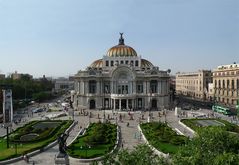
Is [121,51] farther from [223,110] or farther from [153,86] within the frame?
[223,110]

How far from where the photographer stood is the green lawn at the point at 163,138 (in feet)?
137

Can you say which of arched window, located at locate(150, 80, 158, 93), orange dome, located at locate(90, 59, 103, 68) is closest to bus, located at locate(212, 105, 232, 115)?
arched window, located at locate(150, 80, 158, 93)

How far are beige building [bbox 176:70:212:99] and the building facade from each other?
36938 millimetres

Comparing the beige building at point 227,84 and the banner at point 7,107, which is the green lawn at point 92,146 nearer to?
the banner at point 7,107

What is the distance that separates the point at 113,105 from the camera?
3659 inches

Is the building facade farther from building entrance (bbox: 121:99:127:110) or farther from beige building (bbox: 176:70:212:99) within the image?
beige building (bbox: 176:70:212:99)

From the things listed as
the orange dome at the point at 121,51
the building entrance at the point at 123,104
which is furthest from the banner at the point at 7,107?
the orange dome at the point at 121,51

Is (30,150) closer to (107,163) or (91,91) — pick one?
(107,163)

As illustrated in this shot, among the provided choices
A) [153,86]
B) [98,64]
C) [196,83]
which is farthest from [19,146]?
[196,83]

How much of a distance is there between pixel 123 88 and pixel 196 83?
52601mm

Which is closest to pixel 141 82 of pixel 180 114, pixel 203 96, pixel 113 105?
pixel 113 105

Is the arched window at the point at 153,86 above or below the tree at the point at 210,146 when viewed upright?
above

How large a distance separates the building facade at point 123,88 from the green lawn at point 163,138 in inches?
1526

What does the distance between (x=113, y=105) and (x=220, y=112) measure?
29.7 meters
